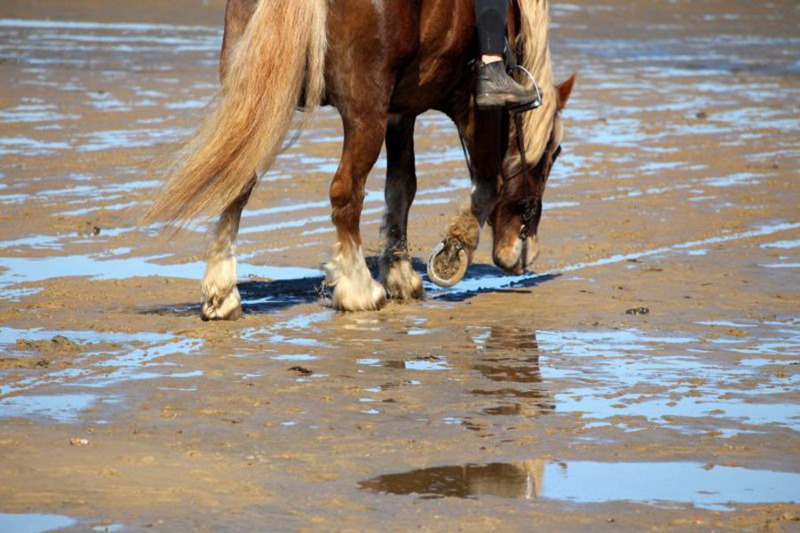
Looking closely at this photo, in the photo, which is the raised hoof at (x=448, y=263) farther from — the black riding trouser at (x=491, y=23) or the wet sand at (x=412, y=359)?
the black riding trouser at (x=491, y=23)

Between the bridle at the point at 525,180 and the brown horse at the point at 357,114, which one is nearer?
the brown horse at the point at 357,114

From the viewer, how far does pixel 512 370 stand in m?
6.24

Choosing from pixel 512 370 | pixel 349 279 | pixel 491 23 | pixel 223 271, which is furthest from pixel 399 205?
pixel 512 370

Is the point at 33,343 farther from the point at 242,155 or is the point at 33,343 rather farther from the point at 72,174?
the point at 72,174

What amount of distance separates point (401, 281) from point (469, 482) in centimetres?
320

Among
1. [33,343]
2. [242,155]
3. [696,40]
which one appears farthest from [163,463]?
[696,40]

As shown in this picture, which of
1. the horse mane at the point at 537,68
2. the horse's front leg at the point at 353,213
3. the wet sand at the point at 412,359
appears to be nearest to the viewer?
the wet sand at the point at 412,359

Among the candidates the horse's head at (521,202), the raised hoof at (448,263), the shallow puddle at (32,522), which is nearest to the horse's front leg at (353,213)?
the raised hoof at (448,263)

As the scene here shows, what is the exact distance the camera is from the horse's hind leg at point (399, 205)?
7.79 m

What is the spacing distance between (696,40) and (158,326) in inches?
898

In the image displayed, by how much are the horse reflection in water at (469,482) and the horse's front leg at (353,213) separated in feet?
8.52

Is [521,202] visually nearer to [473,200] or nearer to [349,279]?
[473,200]

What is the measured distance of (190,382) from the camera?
5836 millimetres

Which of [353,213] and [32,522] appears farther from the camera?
[353,213]
